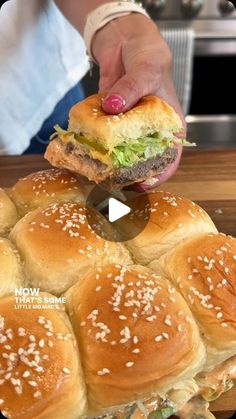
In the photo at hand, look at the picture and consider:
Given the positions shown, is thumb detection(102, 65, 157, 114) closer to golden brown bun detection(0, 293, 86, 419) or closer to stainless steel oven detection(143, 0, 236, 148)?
golden brown bun detection(0, 293, 86, 419)

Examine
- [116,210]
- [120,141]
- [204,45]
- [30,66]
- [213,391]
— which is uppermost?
[120,141]

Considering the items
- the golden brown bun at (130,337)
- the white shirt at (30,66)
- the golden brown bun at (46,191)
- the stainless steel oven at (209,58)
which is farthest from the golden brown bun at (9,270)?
the stainless steel oven at (209,58)

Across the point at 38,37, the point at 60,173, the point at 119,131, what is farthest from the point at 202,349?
the point at 38,37

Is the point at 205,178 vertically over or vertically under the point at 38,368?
under

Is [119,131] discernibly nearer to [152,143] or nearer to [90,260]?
[152,143]

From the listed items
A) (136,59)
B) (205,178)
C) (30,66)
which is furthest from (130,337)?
(30,66)

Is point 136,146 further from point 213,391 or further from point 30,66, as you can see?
point 30,66
